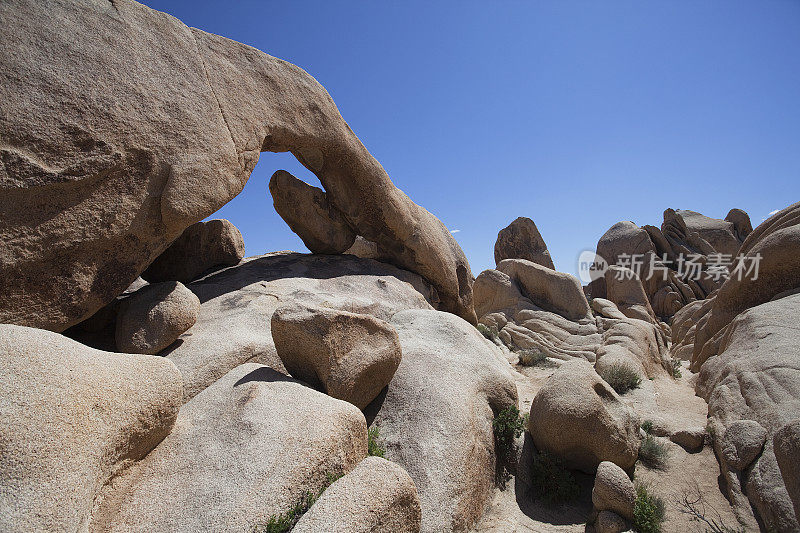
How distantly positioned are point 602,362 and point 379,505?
6892 millimetres

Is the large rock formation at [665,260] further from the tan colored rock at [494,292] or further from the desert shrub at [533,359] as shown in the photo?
the desert shrub at [533,359]

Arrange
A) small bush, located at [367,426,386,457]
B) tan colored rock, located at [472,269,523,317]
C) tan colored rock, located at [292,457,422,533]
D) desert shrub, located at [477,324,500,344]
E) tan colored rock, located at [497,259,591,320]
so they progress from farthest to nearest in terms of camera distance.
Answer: tan colored rock, located at [472,269,523,317] → tan colored rock, located at [497,259,591,320] → desert shrub, located at [477,324,500,344] → small bush, located at [367,426,386,457] → tan colored rock, located at [292,457,422,533]

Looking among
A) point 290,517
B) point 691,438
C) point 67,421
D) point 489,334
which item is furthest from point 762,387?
point 67,421

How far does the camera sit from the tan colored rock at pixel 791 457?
11.1 ft

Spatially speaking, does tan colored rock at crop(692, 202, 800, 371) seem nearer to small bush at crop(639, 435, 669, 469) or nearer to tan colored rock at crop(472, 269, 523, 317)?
small bush at crop(639, 435, 669, 469)

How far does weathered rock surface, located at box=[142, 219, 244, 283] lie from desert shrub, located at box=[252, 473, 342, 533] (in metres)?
4.88

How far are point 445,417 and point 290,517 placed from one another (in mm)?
2073

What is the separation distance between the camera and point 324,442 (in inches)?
126

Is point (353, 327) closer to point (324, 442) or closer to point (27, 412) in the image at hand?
point (324, 442)

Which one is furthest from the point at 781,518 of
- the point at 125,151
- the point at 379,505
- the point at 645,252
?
the point at 645,252

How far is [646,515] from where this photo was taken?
412 centimetres

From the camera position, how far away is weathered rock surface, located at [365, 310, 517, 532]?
3857 mm

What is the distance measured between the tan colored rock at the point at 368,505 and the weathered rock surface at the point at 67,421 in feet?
4.13

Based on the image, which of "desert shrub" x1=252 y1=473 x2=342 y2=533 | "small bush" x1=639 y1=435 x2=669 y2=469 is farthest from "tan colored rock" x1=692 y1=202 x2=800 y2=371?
"desert shrub" x1=252 y1=473 x2=342 y2=533
